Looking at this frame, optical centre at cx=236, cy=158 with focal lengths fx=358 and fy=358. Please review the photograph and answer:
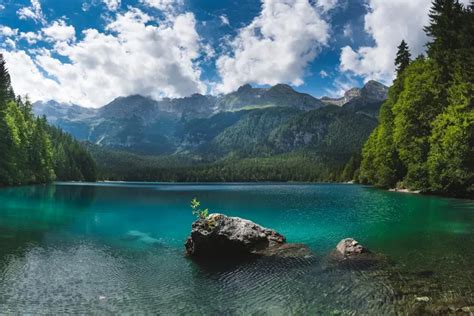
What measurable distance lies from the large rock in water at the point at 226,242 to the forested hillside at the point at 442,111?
42.1m

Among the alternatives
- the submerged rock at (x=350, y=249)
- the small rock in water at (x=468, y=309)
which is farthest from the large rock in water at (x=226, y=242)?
the small rock in water at (x=468, y=309)

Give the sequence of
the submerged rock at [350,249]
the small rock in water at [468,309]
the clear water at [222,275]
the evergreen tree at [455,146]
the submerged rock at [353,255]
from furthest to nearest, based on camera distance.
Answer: the evergreen tree at [455,146], the submerged rock at [350,249], the submerged rock at [353,255], the clear water at [222,275], the small rock in water at [468,309]

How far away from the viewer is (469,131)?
5312cm

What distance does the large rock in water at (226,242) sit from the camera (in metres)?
24.2

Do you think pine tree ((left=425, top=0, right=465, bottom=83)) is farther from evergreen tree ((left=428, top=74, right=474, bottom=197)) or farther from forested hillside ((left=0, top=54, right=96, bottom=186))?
forested hillside ((left=0, top=54, right=96, bottom=186))

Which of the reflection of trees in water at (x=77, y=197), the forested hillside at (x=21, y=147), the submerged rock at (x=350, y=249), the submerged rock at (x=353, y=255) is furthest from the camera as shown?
the forested hillside at (x=21, y=147)

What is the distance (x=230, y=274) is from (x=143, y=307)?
6.06 metres

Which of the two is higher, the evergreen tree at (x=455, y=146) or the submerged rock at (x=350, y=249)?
the evergreen tree at (x=455, y=146)

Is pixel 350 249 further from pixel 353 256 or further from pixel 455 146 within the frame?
pixel 455 146

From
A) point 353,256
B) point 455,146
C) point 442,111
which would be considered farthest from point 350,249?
point 442,111

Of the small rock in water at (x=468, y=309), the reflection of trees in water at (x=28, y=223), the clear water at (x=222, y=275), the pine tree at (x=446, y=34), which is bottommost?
the reflection of trees in water at (x=28, y=223)

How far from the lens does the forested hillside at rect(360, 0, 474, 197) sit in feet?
179

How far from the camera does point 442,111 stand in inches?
2484

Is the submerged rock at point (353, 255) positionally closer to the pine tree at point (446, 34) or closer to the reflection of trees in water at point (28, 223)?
the reflection of trees in water at point (28, 223)
